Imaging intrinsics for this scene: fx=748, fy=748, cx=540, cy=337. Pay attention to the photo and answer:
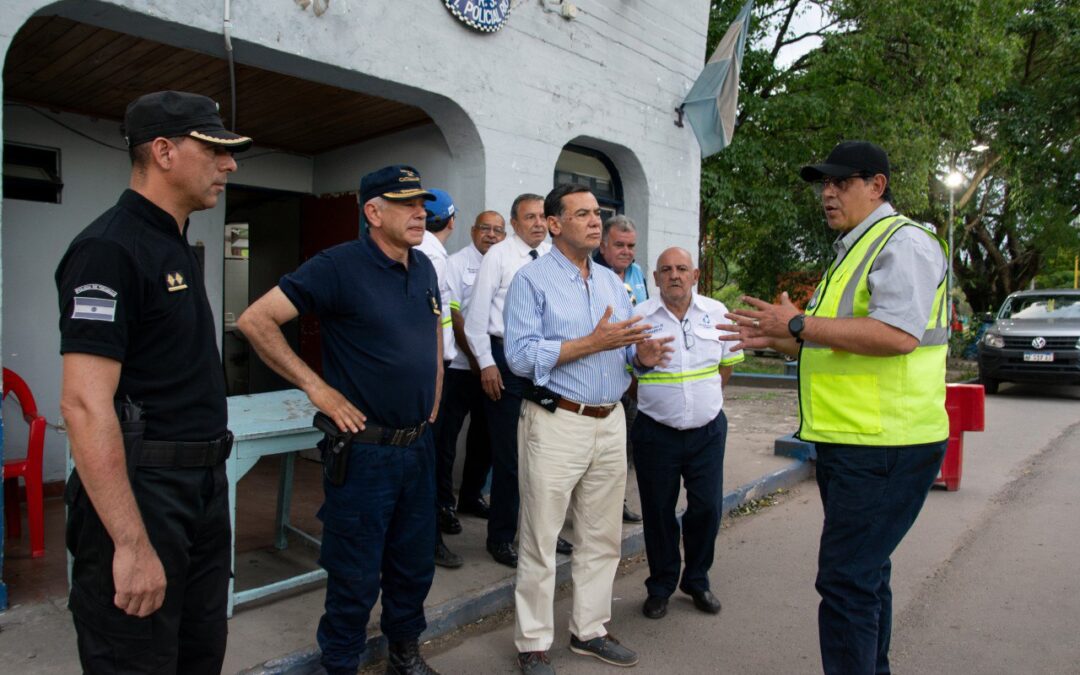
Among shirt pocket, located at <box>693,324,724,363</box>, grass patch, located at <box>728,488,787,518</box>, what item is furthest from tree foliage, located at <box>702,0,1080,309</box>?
shirt pocket, located at <box>693,324,724,363</box>

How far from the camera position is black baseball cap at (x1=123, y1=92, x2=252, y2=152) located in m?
2.02

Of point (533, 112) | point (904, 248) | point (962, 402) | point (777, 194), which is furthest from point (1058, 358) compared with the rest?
point (904, 248)

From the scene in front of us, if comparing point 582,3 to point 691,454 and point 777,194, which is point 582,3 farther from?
point 777,194

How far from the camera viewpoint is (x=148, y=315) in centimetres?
195

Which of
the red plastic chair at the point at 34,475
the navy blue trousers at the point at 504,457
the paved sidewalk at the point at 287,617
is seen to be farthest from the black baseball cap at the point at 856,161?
the red plastic chair at the point at 34,475

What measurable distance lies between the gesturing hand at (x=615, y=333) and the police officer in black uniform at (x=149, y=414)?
1.49 metres

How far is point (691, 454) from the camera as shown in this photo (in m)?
3.91

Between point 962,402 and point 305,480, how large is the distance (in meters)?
5.52

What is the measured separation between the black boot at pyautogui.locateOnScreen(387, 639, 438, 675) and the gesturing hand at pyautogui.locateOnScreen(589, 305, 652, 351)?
1.48m

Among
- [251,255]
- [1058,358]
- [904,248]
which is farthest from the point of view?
[1058,358]

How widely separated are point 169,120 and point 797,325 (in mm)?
2143

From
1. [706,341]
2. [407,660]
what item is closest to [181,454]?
[407,660]

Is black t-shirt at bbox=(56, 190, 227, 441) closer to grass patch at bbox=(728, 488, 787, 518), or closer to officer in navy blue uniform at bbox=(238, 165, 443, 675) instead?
officer in navy blue uniform at bbox=(238, 165, 443, 675)

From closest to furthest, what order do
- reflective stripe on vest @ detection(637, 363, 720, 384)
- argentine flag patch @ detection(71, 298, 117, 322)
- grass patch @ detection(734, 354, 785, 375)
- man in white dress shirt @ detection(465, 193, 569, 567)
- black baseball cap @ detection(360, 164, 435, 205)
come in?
argentine flag patch @ detection(71, 298, 117, 322), black baseball cap @ detection(360, 164, 435, 205), reflective stripe on vest @ detection(637, 363, 720, 384), man in white dress shirt @ detection(465, 193, 569, 567), grass patch @ detection(734, 354, 785, 375)
